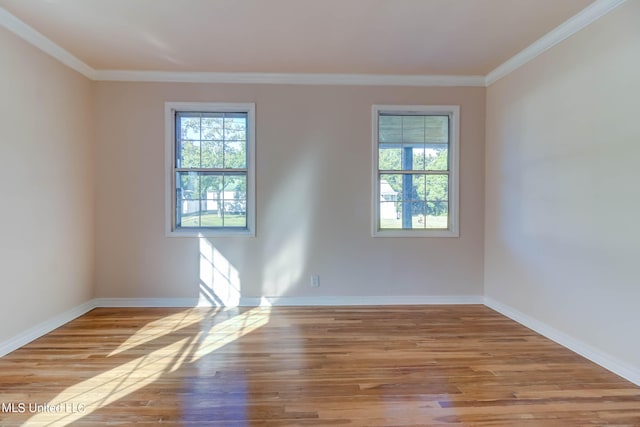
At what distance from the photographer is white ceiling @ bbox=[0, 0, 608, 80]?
249 cm

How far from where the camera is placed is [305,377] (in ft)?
7.47

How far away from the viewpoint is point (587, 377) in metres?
2.30

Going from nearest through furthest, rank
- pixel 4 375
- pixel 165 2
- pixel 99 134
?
pixel 4 375 → pixel 165 2 → pixel 99 134

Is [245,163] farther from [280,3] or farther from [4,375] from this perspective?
[4,375]

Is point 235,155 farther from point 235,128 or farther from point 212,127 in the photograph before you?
point 212,127

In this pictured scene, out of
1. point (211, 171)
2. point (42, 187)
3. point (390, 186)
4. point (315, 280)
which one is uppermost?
point (211, 171)

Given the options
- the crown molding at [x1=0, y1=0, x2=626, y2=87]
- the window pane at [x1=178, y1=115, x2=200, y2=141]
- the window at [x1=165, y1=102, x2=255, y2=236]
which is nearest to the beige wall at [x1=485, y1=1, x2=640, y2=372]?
the crown molding at [x1=0, y1=0, x2=626, y2=87]

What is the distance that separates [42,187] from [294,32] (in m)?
2.66

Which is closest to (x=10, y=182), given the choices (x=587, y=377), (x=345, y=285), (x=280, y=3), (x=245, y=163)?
(x=245, y=163)

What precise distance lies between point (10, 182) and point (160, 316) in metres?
1.78

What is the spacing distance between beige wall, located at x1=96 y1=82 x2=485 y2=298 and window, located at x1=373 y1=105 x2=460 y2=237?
0.13 meters

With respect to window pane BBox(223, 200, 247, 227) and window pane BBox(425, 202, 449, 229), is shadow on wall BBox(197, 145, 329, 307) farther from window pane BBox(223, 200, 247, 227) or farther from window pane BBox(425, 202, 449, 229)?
window pane BBox(425, 202, 449, 229)

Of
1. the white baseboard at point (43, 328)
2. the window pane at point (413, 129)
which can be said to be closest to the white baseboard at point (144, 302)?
the white baseboard at point (43, 328)

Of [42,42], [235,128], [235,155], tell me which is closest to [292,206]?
[235,155]
